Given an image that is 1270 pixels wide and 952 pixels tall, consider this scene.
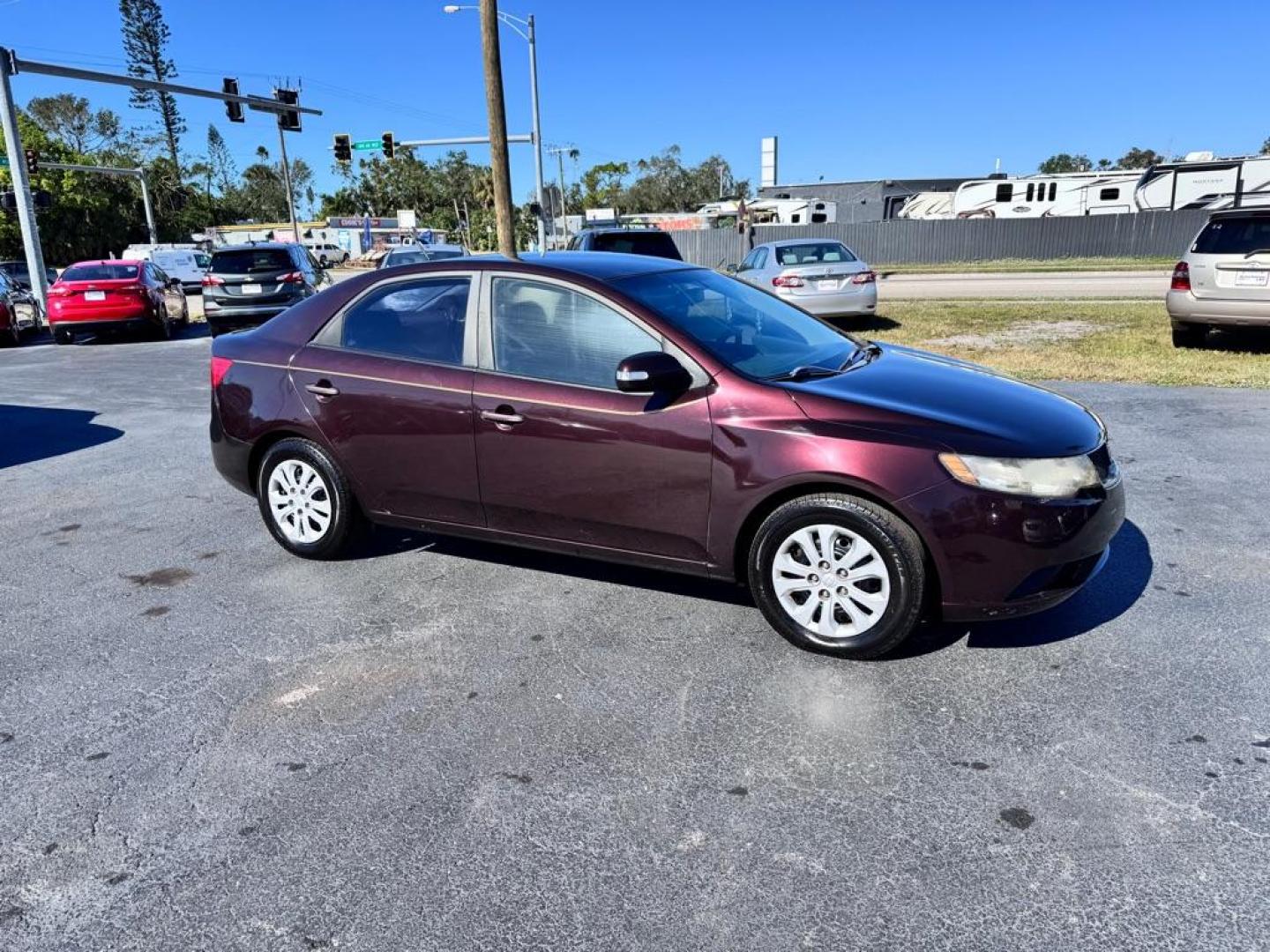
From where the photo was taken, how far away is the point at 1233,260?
32.0ft

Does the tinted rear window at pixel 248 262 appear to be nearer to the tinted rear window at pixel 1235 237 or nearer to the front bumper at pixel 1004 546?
the tinted rear window at pixel 1235 237

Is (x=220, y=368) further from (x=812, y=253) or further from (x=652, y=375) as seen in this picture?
(x=812, y=253)

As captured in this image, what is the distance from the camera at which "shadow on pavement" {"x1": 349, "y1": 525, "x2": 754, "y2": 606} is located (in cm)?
446

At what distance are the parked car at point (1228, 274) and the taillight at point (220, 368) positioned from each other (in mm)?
9937

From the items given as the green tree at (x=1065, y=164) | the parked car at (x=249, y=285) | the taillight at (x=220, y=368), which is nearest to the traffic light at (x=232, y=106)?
the parked car at (x=249, y=285)

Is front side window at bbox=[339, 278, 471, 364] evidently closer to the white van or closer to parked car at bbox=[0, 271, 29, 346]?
parked car at bbox=[0, 271, 29, 346]

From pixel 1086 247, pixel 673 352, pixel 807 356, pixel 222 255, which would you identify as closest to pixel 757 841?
pixel 673 352

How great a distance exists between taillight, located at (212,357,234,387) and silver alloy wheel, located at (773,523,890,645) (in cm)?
326

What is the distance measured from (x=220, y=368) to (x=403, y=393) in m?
1.38

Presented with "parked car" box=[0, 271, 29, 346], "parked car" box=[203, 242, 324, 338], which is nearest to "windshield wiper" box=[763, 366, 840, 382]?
"parked car" box=[203, 242, 324, 338]

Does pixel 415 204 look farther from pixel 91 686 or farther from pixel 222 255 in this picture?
pixel 91 686

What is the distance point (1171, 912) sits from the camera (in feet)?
7.62

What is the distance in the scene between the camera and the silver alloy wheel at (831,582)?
3564 mm

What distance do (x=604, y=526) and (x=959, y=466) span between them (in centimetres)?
152
